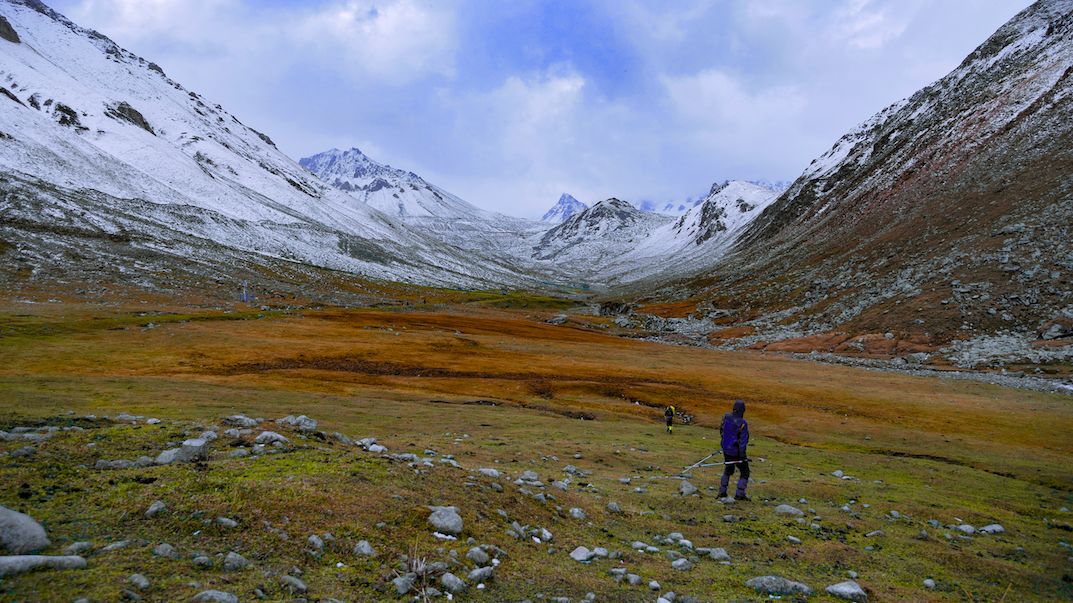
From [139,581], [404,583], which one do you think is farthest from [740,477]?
[139,581]

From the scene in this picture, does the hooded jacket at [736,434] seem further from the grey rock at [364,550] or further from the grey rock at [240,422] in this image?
the grey rock at [240,422]

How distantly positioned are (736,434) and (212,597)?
47.0 ft

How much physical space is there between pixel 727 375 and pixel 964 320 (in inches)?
1393

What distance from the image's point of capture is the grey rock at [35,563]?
18.9 ft

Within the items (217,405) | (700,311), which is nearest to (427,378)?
(217,405)

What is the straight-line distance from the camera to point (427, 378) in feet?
144

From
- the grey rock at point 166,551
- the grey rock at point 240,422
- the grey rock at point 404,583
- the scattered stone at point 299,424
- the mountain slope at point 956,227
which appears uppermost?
the mountain slope at point 956,227

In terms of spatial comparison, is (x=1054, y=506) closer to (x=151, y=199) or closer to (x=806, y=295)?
(x=806, y=295)

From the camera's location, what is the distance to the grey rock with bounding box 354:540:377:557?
27.2ft

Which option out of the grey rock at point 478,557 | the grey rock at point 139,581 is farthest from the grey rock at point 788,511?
the grey rock at point 139,581

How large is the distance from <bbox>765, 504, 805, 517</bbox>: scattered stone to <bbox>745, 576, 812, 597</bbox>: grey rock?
5.36m

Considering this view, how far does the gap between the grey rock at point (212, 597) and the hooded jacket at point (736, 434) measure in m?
13.8

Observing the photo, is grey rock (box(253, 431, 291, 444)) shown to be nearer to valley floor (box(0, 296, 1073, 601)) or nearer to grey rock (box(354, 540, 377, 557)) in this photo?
valley floor (box(0, 296, 1073, 601))

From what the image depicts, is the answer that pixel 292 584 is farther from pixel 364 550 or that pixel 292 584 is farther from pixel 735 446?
pixel 735 446
